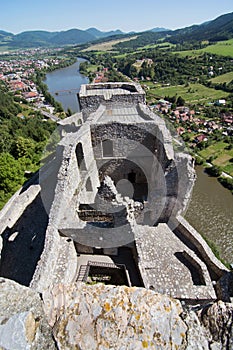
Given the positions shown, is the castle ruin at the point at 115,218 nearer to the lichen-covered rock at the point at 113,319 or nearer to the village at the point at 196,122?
the lichen-covered rock at the point at 113,319

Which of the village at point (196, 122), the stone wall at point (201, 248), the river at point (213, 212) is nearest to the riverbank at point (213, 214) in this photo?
the river at point (213, 212)

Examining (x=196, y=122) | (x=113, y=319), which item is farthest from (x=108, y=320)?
(x=196, y=122)

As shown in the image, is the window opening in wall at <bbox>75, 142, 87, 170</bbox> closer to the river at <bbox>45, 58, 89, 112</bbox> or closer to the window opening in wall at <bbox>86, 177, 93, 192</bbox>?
the window opening in wall at <bbox>86, 177, 93, 192</bbox>

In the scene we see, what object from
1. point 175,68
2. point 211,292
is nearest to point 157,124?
point 211,292

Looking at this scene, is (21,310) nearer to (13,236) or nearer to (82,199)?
(82,199)

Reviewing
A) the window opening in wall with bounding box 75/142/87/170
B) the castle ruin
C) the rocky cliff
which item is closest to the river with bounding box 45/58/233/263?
the castle ruin

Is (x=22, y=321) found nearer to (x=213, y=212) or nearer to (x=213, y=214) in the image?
(x=213, y=214)
